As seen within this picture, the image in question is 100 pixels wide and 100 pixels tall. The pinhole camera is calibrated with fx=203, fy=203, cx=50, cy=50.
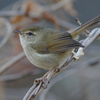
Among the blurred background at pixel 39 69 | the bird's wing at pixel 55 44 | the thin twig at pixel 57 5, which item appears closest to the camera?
the bird's wing at pixel 55 44

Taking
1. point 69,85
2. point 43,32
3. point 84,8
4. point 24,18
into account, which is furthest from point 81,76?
A: point 84,8

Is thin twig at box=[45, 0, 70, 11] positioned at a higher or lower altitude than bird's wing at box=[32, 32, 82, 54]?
higher

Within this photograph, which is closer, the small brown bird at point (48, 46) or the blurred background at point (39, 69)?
the small brown bird at point (48, 46)

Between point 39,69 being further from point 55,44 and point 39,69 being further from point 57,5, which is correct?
point 55,44

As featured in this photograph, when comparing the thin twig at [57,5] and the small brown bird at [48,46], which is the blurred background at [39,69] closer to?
the thin twig at [57,5]

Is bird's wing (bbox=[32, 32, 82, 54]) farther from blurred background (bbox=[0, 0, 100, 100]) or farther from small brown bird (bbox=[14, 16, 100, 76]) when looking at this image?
blurred background (bbox=[0, 0, 100, 100])

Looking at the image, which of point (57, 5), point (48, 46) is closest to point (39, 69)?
point (57, 5)

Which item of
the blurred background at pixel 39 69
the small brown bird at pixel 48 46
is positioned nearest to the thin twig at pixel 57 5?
the blurred background at pixel 39 69

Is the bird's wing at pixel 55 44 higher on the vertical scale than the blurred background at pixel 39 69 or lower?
lower

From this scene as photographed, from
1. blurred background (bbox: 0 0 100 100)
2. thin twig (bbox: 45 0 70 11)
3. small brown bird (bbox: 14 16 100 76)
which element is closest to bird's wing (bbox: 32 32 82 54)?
small brown bird (bbox: 14 16 100 76)
